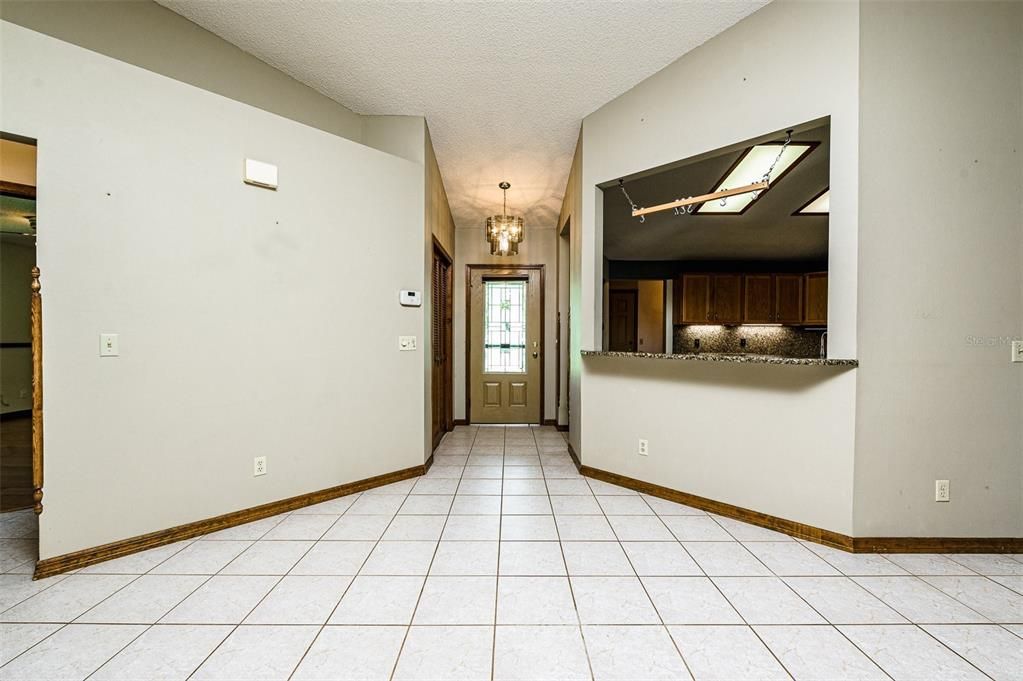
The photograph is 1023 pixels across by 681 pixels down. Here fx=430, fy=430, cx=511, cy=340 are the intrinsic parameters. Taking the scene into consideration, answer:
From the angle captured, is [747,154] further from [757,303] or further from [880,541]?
[757,303]

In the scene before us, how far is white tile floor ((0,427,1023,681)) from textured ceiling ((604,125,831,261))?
3006mm

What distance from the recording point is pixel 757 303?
6199mm

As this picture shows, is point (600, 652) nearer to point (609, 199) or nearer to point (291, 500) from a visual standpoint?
point (291, 500)

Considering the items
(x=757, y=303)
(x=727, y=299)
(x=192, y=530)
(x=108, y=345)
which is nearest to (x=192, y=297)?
(x=108, y=345)

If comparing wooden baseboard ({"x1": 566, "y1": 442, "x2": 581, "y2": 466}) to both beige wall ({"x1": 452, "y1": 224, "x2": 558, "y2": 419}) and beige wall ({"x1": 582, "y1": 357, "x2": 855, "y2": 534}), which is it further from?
beige wall ({"x1": 452, "y1": 224, "x2": 558, "y2": 419})

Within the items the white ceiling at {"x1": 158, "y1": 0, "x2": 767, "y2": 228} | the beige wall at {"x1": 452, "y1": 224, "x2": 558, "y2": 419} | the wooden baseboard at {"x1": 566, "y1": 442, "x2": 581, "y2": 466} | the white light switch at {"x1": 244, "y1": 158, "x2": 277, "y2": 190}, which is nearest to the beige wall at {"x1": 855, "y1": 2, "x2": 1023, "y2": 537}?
the white ceiling at {"x1": 158, "y1": 0, "x2": 767, "y2": 228}

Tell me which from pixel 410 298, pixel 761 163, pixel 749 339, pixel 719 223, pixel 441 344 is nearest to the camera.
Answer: pixel 410 298

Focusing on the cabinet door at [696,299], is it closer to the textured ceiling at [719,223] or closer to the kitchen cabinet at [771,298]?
the textured ceiling at [719,223]

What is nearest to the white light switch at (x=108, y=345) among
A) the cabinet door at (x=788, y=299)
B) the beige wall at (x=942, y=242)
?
the beige wall at (x=942, y=242)

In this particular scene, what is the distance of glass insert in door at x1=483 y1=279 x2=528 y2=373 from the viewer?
5945mm

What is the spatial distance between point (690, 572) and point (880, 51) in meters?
2.79

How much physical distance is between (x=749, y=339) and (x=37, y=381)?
7.24 metres

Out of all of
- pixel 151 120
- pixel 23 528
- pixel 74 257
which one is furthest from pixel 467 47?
pixel 23 528

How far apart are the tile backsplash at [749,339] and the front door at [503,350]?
232 centimetres
